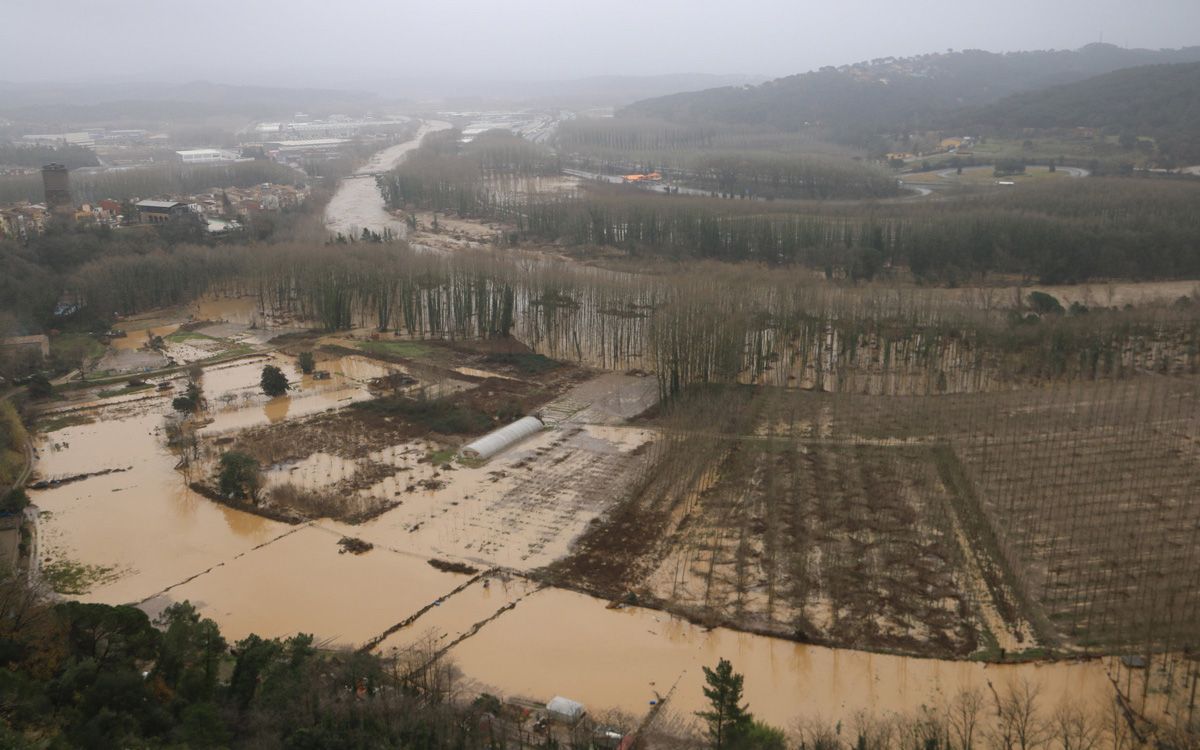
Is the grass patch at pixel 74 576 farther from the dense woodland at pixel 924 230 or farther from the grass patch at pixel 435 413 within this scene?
the dense woodland at pixel 924 230

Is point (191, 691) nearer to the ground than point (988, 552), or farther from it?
farther from it

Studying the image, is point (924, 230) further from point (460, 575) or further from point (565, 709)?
point (565, 709)

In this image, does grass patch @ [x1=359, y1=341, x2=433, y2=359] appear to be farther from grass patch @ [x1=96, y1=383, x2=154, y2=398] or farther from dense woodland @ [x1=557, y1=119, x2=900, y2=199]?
dense woodland @ [x1=557, y1=119, x2=900, y2=199]

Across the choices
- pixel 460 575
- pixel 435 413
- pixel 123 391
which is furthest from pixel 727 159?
pixel 460 575

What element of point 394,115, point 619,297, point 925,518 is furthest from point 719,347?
point 394,115

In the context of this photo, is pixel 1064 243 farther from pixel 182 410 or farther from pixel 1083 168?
pixel 182 410

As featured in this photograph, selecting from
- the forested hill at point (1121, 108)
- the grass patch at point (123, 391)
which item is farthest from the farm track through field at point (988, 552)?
the forested hill at point (1121, 108)
